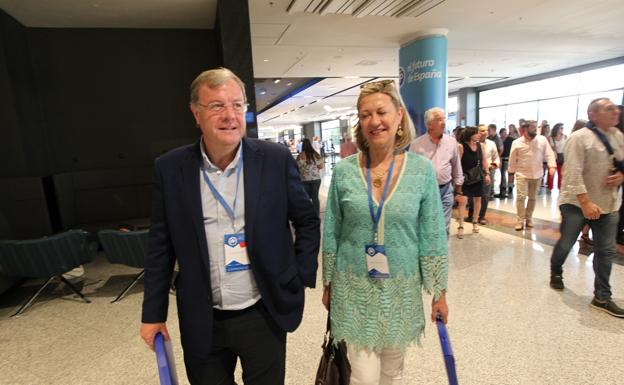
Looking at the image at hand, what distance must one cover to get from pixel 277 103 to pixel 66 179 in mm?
13171

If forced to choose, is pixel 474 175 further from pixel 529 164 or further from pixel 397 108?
pixel 397 108

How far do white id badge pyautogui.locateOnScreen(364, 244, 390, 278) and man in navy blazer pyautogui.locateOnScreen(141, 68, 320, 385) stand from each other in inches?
8.8

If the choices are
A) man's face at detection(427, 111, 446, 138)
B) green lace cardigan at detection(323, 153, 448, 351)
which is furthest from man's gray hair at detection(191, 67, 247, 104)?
man's face at detection(427, 111, 446, 138)

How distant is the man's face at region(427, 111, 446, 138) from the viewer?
3406 millimetres

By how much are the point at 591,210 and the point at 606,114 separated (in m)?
0.72

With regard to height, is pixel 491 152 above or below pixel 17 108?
below

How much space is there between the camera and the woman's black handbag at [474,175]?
5.13 m

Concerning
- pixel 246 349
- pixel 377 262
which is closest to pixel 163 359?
pixel 246 349

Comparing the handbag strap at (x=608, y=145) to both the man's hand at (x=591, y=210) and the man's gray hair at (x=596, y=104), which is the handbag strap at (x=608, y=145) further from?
the man's hand at (x=591, y=210)

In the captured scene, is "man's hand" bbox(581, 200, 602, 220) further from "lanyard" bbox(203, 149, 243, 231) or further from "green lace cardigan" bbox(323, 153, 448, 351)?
"lanyard" bbox(203, 149, 243, 231)

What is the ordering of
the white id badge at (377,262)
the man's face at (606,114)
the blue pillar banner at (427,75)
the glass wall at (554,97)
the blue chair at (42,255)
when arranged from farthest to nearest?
1. the glass wall at (554,97)
2. the blue pillar banner at (427,75)
3. the blue chair at (42,255)
4. the man's face at (606,114)
5. the white id badge at (377,262)

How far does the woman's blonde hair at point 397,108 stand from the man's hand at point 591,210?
1.96 meters

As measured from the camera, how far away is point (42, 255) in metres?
3.22

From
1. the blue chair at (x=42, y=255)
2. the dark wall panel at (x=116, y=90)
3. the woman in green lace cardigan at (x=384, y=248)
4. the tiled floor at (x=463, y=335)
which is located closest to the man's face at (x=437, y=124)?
the tiled floor at (x=463, y=335)
